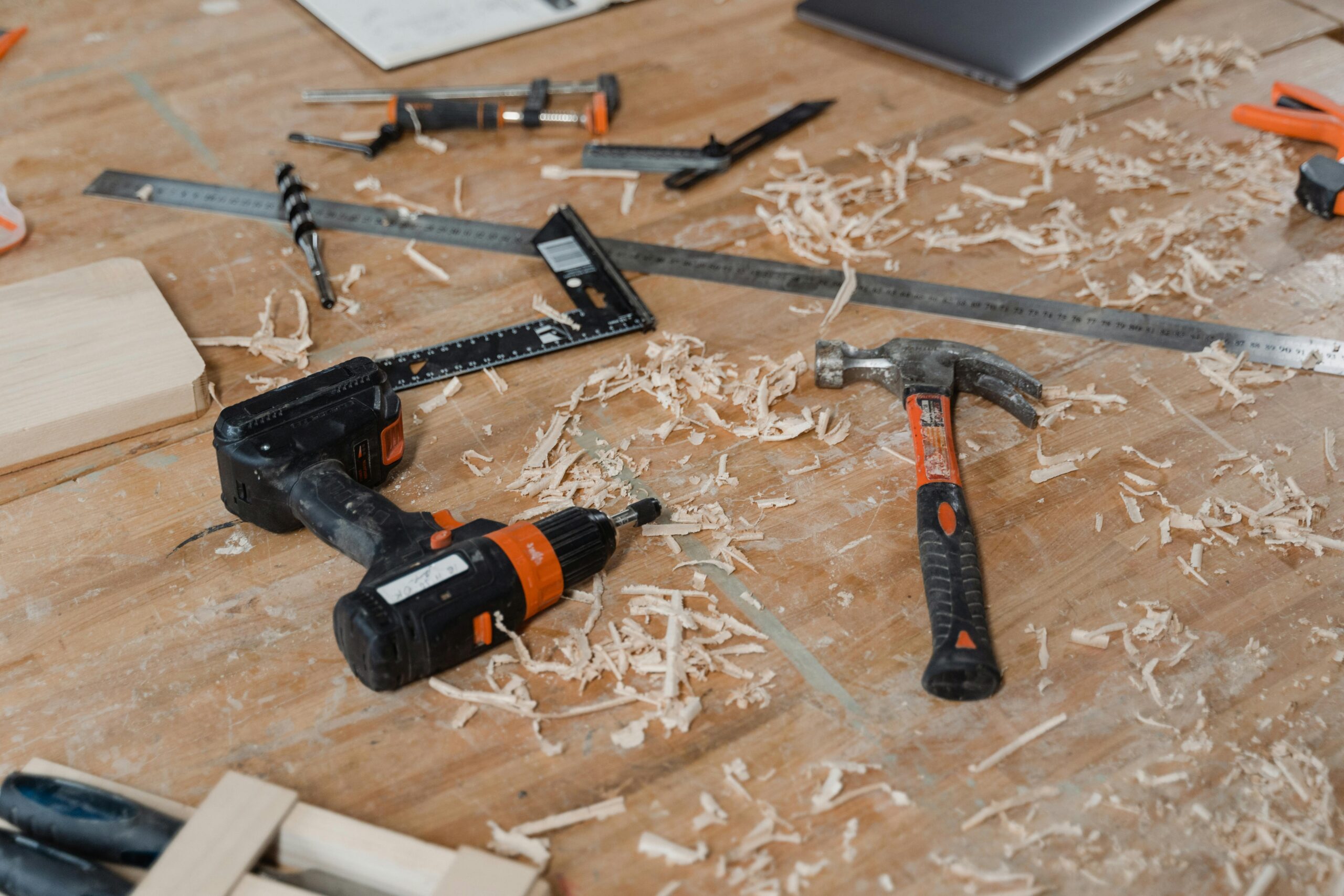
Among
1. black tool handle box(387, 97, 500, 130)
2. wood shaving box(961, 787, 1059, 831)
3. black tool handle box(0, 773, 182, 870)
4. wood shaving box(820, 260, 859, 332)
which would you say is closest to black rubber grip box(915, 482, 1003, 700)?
wood shaving box(961, 787, 1059, 831)

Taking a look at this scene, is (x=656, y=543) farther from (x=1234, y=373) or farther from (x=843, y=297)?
(x=1234, y=373)

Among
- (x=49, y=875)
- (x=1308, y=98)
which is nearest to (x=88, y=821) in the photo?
(x=49, y=875)

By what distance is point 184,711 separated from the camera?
1.16 meters

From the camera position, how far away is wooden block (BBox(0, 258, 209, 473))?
1.42m

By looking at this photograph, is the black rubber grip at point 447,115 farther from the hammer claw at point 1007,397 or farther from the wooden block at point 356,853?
the wooden block at point 356,853

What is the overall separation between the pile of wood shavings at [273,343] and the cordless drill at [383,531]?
0.27m

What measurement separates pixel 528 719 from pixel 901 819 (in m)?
0.40

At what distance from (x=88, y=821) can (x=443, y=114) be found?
1429 mm

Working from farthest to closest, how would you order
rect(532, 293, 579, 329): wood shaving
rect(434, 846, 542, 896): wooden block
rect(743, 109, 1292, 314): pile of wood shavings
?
rect(743, 109, 1292, 314): pile of wood shavings < rect(532, 293, 579, 329): wood shaving < rect(434, 846, 542, 896): wooden block

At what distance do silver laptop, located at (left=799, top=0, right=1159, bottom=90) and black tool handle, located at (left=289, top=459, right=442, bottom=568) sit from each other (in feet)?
5.12

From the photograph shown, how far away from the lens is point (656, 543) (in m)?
1.34

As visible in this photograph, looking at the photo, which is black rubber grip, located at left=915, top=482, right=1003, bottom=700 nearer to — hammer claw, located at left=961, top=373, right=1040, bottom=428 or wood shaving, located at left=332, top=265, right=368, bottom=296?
hammer claw, located at left=961, top=373, right=1040, bottom=428

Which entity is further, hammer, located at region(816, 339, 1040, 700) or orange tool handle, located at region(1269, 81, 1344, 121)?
orange tool handle, located at region(1269, 81, 1344, 121)

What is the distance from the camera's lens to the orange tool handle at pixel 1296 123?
1956 millimetres
